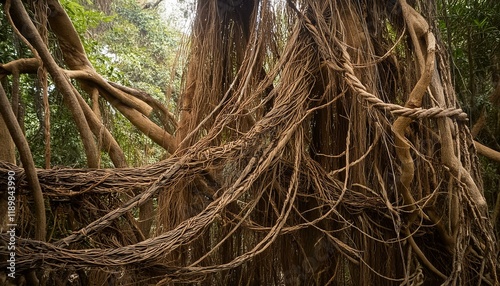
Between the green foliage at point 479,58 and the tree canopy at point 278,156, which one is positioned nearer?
the tree canopy at point 278,156

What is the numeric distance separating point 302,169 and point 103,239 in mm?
786

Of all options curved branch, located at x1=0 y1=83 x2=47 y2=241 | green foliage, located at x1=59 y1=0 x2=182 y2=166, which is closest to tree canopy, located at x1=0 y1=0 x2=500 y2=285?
curved branch, located at x1=0 y1=83 x2=47 y2=241

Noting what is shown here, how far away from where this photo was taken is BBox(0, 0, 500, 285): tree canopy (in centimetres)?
188

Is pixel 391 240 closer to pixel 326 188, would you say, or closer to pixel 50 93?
pixel 326 188

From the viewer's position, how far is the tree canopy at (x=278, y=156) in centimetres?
188

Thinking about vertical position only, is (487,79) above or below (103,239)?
above

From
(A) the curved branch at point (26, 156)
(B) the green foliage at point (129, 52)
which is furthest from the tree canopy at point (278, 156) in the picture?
(B) the green foliage at point (129, 52)

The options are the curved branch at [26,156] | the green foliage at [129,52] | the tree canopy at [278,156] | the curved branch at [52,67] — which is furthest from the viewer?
the green foliage at [129,52]

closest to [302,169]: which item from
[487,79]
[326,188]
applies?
[326,188]

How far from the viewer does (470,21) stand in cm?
274

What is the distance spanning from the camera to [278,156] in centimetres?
204

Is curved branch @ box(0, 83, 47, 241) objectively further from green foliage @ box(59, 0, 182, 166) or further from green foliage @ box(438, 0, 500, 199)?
green foliage @ box(438, 0, 500, 199)

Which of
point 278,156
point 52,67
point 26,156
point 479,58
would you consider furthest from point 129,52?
point 26,156

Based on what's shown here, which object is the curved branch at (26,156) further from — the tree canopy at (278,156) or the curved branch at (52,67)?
the curved branch at (52,67)
